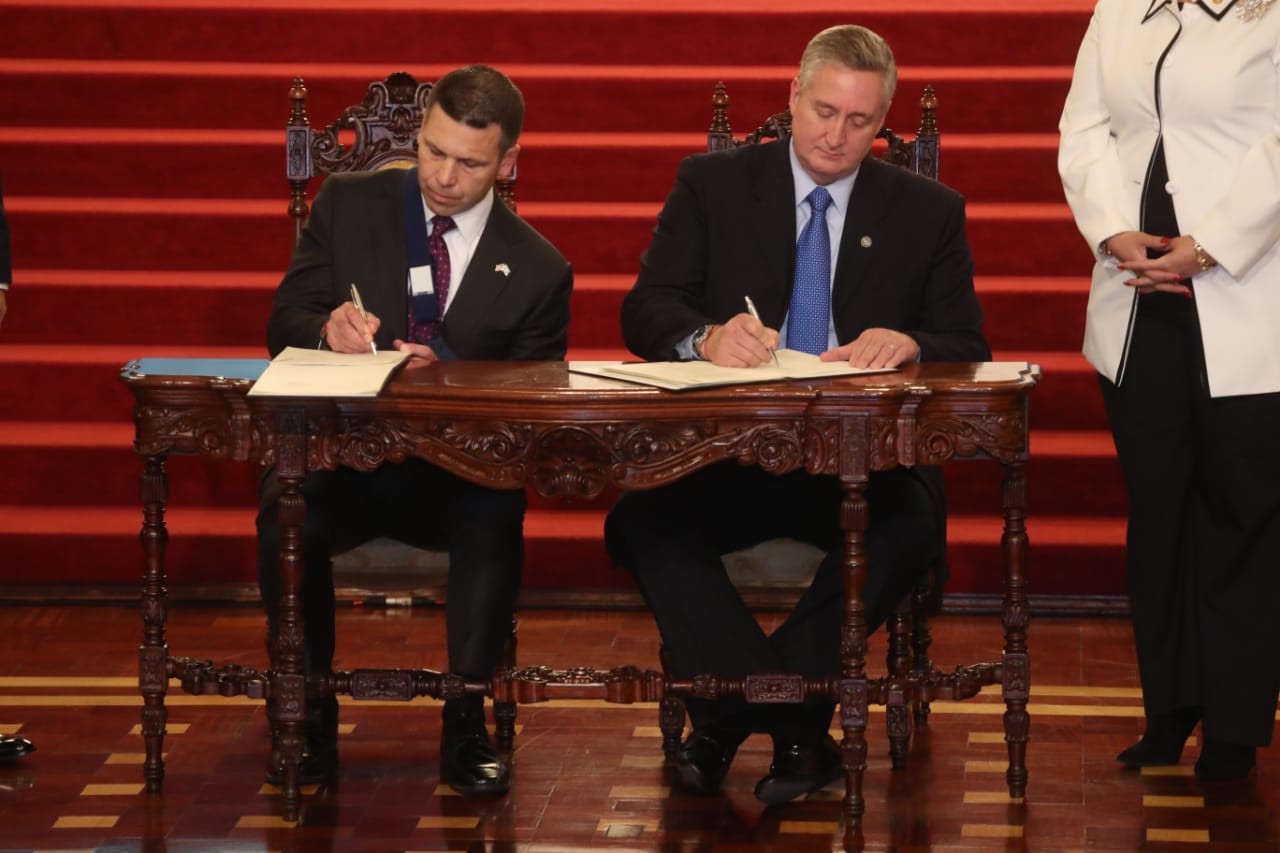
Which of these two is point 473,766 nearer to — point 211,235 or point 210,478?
point 210,478

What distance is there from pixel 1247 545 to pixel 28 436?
10.7 ft

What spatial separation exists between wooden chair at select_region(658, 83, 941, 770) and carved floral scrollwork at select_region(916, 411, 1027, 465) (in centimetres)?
44

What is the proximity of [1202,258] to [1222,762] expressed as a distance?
3.04 feet

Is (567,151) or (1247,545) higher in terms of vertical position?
(567,151)

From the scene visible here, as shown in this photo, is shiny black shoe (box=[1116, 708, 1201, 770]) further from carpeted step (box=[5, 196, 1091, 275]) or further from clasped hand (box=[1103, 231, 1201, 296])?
carpeted step (box=[5, 196, 1091, 275])

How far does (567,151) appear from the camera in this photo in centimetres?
626

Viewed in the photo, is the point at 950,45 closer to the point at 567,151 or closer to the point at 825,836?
the point at 567,151

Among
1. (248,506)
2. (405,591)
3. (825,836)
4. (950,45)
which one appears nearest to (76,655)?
(248,506)

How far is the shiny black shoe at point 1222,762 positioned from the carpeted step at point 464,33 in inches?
134

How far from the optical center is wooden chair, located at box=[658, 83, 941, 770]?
3.67m

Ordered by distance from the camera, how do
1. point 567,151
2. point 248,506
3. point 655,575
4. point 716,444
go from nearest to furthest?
1. point 716,444
2. point 655,575
3. point 248,506
4. point 567,151

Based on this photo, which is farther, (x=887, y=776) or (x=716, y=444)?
(x=887, y=776)

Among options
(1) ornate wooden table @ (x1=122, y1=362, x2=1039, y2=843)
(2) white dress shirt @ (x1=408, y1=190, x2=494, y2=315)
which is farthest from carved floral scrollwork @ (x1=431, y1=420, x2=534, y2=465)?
(2) white dress shirt @ (x1=408, y1=190, x2=494, y2=315)

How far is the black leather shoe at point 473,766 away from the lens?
364cm
